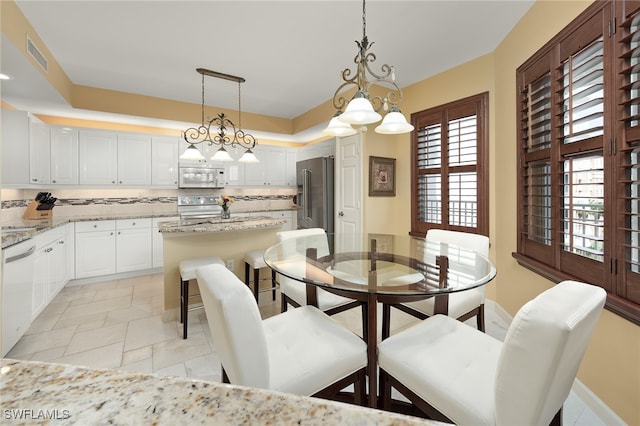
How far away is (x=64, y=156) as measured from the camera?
13.3 feet

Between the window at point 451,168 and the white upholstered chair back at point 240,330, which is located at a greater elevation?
the window at point 451,168

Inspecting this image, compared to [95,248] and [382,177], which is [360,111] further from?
[95,248]

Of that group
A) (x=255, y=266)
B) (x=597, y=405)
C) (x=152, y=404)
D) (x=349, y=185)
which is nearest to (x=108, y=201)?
(x=255, y=266)

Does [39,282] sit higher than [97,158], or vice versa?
[97,158]

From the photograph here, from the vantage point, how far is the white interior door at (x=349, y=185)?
149 inches

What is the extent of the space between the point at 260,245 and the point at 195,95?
8.06ft

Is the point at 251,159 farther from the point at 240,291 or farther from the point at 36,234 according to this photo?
the point at 240,291

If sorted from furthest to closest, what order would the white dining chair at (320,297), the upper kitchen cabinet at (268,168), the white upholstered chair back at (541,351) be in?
the upper kitchen cabinet at (268,168)
the white dining chair at (320,297)
the white upholstered chair back at (541,351)

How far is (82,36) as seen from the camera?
2.60 metres

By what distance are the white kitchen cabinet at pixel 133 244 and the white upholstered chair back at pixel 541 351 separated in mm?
4779

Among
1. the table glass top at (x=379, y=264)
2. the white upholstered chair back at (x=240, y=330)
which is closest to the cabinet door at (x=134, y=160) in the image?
the table glass top at (x=379, y=264)

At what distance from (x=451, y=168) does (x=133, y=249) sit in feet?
15.2

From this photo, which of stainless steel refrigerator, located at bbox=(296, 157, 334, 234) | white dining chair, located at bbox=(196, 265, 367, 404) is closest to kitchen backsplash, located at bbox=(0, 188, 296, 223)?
stainless steel refrigerator, located at bbox=(296, 157, 334, 234)

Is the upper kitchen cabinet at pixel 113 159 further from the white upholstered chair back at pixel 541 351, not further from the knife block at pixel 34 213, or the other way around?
the white upholstered chair back at pixel 541 351
